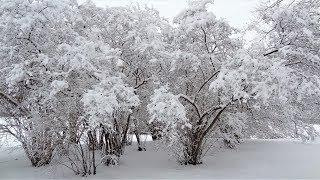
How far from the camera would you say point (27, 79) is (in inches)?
350

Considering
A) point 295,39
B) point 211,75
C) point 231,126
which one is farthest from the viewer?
point 231,126

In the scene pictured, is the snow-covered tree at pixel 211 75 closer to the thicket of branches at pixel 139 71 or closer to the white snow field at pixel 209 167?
the thicket of branches at pixel 139 71

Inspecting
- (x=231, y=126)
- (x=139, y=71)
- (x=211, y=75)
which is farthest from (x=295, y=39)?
(x=139, y=71)

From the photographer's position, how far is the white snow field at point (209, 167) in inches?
389

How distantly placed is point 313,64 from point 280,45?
851 mm

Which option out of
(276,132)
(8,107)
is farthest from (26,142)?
(276,132)

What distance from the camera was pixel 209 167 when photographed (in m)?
10.6

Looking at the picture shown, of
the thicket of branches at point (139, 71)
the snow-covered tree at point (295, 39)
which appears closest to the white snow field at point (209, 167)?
the thicket of branches at point (139, 71)

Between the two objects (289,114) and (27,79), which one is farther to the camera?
(289,114)

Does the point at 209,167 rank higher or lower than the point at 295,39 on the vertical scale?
lower

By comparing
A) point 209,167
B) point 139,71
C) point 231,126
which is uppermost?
point 139,71

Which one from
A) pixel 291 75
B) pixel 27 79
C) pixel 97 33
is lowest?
pixel 291 75

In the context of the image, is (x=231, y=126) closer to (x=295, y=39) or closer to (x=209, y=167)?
(x=209, y=167)

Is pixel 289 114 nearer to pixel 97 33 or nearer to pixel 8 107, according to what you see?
pixel 97 33
